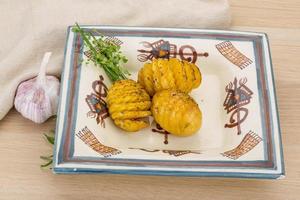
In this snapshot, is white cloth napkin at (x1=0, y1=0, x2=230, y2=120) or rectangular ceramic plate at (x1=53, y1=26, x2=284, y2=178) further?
white cloth napkin at (x1=0, y1=0, x2=230, y2=120)

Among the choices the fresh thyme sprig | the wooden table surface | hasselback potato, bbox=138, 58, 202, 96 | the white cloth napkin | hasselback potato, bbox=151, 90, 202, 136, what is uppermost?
the white cloth napkin

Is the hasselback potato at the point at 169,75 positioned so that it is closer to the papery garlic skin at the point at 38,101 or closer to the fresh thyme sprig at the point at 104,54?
the fresh thyme sprig at the point at 104,54

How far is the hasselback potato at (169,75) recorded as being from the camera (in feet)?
2.37

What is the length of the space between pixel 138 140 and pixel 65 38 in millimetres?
254

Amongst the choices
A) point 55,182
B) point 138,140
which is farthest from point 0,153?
point 138,140

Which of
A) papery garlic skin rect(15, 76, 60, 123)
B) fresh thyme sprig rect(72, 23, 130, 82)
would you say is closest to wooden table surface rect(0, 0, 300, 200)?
papery garlic skin rect(15, 76, 60, 123)

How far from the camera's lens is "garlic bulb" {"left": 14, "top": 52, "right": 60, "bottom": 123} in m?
0.74

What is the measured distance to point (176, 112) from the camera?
27.1 inches

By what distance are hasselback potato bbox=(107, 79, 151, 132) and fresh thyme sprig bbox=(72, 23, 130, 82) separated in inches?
1.6

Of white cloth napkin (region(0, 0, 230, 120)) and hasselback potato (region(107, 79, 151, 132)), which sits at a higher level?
white cloth napkin (region(0, 0, 230, 120))

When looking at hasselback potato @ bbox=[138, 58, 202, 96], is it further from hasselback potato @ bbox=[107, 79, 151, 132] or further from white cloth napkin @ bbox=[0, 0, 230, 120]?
white cloth napkin @ bbox=[0, 0, 230, 120]

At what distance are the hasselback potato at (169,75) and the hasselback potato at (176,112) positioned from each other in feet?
0.06

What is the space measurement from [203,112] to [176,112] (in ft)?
0.35

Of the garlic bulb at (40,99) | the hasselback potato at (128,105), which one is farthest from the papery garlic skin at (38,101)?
the hasselback potato at (128,105)
